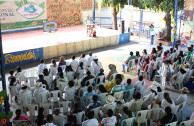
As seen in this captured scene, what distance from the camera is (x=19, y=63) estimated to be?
13.8m

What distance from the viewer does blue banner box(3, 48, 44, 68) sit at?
13.4 meters

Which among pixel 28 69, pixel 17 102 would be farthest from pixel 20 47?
pixel 17 102

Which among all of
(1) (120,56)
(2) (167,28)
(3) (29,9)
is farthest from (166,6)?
(3) (29,9)

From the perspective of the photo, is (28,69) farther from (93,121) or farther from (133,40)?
(133,40)

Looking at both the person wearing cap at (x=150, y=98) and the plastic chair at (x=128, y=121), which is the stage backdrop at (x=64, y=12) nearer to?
the person wearing cap at (x=150, y=98)

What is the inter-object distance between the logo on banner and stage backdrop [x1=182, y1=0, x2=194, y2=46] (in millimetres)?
11029

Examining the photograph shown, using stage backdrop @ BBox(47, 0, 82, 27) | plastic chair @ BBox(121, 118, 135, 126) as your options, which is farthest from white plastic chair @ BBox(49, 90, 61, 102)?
stage backdrop @ BBox(47, 0, 82, 27)

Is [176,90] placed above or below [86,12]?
below

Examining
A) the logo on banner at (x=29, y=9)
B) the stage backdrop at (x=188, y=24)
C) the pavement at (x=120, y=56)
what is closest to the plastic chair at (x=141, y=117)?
the pavement at (x=120, y=56)

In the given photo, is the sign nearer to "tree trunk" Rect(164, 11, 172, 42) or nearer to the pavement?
the pavement

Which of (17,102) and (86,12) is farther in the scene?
(86,12)

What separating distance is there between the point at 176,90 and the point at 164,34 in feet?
32.0

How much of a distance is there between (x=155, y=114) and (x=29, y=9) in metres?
15.3

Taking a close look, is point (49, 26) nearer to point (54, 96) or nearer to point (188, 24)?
point (188, 24)
